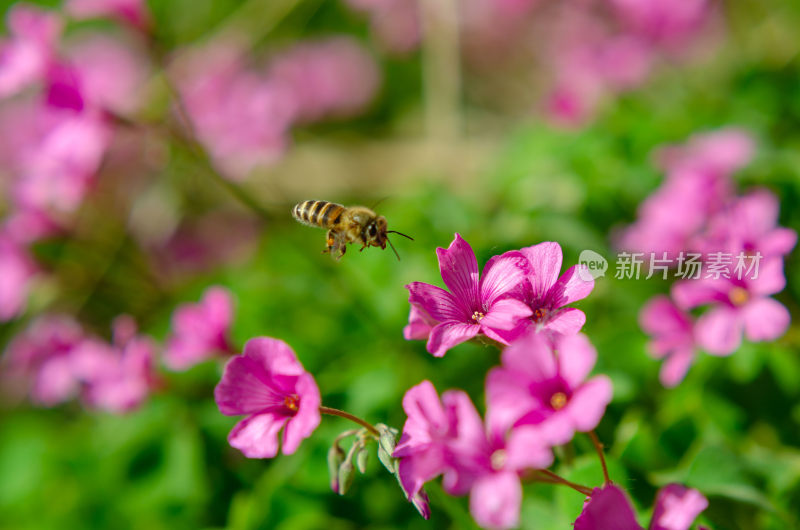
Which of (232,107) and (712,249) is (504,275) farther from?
(232,107)

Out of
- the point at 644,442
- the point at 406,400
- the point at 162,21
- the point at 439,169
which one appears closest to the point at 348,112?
the point at 439,169

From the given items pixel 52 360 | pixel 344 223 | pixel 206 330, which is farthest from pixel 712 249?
pixel 52 360

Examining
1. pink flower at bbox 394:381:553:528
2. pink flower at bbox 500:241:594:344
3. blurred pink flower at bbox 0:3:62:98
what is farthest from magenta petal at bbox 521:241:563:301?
blurred pink flower at bbox 0:3:62:98

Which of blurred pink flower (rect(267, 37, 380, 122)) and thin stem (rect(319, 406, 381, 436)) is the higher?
thin stem (rect(319, 406, 381, 436))

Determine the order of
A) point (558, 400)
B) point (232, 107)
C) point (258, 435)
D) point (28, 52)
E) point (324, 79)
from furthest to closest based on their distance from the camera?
point (324, 79)
point (232, 107)
point (28, 52)
point (258, 435)
point (558, 400)

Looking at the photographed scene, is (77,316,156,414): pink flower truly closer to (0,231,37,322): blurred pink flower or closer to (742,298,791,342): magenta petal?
(0,231,37,322): blurred pink flower

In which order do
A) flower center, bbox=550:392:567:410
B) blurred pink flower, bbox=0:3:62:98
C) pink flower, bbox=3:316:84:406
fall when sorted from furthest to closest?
pink flower, bbox=3:316:84:406, blurred pink flower, bbox=0:3:62:98, flower center, bbox=550:392:567:410

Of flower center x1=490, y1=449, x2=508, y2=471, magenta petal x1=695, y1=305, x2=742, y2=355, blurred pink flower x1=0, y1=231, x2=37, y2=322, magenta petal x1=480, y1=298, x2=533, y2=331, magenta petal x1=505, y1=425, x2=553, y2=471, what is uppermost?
magenta petal x1=480, y1=298, x2=533, y2=331
